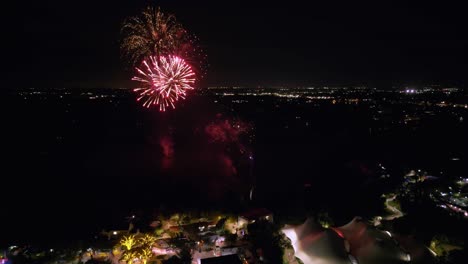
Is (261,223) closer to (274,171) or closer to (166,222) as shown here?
(166,222)

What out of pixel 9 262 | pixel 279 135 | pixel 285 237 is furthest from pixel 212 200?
pixel 279 135

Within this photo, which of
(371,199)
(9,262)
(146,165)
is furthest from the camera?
(146,165)

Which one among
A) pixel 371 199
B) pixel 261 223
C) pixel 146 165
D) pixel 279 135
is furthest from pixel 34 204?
pixel 279 135

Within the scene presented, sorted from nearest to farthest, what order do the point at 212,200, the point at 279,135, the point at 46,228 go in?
the point at 46,228, the point at 212,200, the point at 279,135

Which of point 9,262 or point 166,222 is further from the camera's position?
point 166,222

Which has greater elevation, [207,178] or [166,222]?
[166,222]

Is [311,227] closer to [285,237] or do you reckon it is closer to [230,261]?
[285,237]

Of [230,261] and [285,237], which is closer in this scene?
[230,261]

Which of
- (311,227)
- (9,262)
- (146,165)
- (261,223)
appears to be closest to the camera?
(9,262)

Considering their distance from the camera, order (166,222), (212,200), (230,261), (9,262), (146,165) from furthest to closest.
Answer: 1. (146,165)
2. (212,200)
3. (166,222)
4. (9,262)
5. (230,261)
